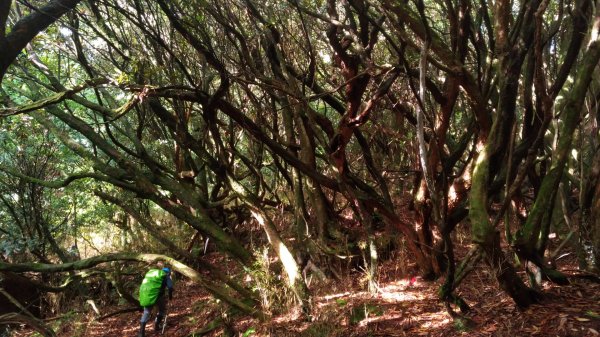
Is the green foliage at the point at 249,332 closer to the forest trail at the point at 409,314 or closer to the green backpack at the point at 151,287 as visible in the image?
the forest trail at the point at 409,314

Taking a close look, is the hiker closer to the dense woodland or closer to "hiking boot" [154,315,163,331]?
"hiking boot" [154,315,163,331]

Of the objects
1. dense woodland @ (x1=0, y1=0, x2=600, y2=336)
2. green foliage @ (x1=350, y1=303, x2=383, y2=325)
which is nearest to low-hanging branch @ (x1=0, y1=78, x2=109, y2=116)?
dense woodland @ (x1=0, y1=0, x2=600, y2=336)

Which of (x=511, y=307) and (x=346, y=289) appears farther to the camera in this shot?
(x=346, y=289)

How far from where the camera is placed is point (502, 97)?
3680mm

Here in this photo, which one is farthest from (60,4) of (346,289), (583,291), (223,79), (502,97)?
(583,291)

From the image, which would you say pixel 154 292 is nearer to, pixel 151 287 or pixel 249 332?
pixel 151 287

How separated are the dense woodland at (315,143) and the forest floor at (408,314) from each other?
0.16 meters

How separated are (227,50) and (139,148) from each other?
2162 mm

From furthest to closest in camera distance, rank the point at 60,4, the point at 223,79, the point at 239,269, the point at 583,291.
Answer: the point at 239,269 → the point at 223,79 → the point at 60,4 → the point at 583,291

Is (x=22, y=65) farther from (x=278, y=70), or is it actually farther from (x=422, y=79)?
(x=422, y=79)

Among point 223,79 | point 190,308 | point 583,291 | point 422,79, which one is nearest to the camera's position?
point 422,79

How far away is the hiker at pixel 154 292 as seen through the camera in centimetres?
767

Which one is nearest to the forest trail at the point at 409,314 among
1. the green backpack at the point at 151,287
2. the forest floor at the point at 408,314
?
the forest floor at the point at 408,314

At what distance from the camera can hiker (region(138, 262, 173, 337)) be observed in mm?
7668
